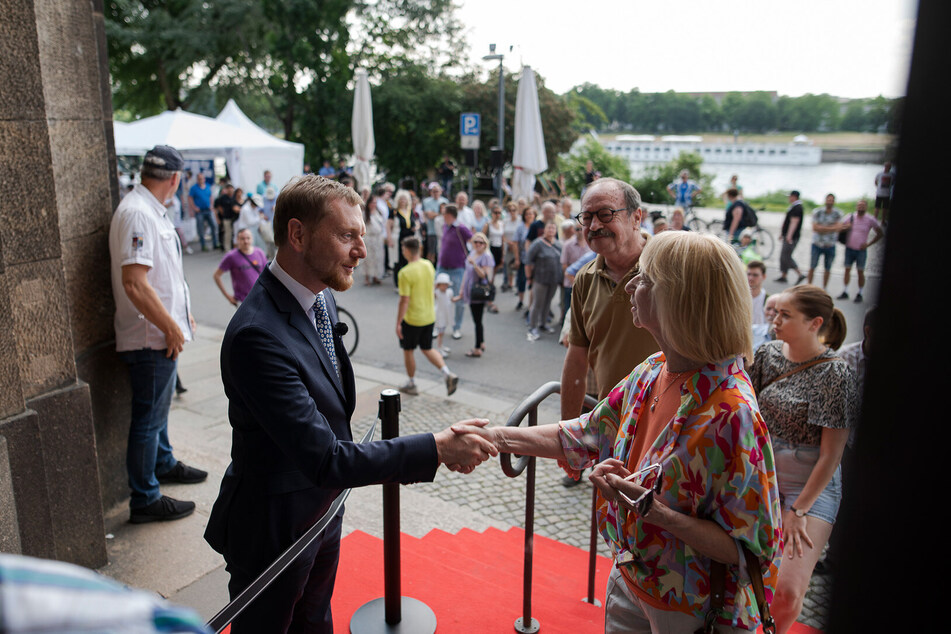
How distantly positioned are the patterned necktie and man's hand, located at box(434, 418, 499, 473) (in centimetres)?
45

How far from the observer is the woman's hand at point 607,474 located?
1818 millimetres

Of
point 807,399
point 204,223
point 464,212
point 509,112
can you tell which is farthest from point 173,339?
point 509,112

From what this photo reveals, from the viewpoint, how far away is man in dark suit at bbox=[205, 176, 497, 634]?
200cm

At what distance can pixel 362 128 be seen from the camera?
58.3ft

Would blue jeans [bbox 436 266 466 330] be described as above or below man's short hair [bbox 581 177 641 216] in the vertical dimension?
below

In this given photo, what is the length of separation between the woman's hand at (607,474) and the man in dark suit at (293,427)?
0.54 m

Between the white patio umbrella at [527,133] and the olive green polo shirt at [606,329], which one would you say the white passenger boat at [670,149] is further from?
the olive green polo shirt at [606,329]

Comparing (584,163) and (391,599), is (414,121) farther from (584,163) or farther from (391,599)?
(391,599)

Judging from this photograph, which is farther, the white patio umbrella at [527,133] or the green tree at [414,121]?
the green tree at [414,121]

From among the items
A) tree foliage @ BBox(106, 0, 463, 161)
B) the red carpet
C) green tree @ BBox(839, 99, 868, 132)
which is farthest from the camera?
tree foliage @ BBox(106, 0, 463, 161)

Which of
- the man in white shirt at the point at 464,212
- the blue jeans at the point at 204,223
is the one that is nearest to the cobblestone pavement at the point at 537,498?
the man in white shirt at the point at 464,212

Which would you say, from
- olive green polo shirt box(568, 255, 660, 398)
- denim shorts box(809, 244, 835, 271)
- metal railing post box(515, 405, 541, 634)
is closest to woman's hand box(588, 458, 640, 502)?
metal railing post box(515, 405, 541, 634)

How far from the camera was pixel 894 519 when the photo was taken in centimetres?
67

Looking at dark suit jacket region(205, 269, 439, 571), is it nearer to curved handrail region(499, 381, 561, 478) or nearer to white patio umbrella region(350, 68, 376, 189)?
curved handrail region(499, 381, 561, 478)
